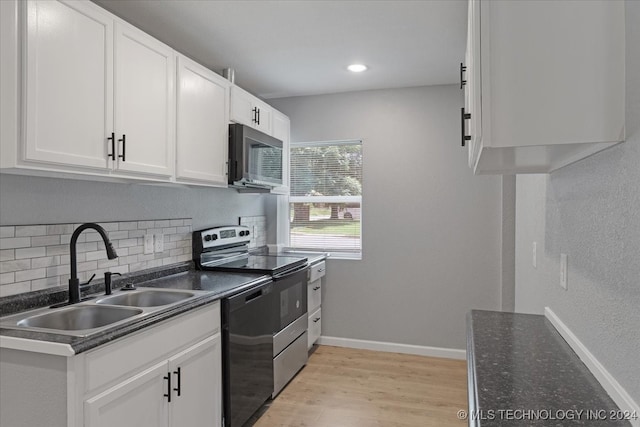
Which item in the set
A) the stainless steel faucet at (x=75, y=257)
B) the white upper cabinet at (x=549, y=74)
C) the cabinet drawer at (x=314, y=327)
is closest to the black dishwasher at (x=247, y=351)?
the stainless steel faucet at (x=75, y=257)

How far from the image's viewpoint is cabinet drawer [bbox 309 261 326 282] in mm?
3514

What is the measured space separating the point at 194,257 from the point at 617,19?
8.82 feet

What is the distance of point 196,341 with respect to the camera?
6.51 ft

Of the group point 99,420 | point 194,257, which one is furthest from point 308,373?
point 99,420

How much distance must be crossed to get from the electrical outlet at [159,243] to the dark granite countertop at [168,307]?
15cm

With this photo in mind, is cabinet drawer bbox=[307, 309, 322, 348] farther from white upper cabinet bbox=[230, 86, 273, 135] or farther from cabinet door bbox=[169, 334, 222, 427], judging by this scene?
white upper cabinet bbox=[230, 86, 273, 135]

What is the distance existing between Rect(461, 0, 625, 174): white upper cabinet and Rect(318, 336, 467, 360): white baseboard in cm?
300

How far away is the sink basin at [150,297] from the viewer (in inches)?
83.5

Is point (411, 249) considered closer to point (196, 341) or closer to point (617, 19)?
point (196, 341)

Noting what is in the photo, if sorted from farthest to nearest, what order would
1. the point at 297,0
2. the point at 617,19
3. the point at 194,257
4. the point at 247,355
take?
1. the point at 194,257
2. the point at 247,355
3. the point at 297,0
4. the point at 617,19

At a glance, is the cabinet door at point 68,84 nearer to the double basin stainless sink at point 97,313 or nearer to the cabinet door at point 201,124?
the cabinet door at point 201,124

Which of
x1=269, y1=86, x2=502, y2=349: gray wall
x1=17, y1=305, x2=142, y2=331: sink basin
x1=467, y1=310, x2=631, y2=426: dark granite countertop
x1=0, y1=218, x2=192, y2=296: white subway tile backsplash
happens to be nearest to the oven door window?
x1=269, y1=86, x2=502, y2=349: gray wall

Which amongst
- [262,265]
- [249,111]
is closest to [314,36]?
[249,111]

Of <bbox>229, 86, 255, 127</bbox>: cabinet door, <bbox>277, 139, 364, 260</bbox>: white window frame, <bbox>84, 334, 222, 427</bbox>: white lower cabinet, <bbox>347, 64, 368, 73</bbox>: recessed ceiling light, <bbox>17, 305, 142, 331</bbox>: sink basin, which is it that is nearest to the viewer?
<bbox>84, 334, 222, 427</bbox>: white lower cabinet
